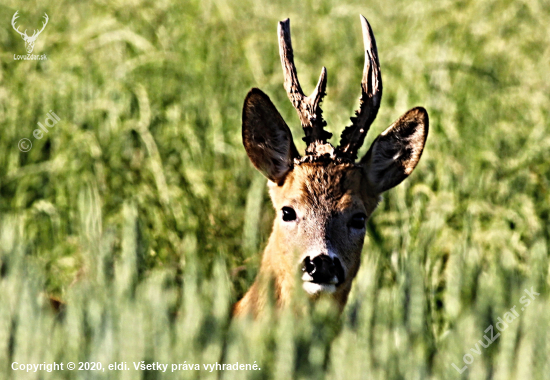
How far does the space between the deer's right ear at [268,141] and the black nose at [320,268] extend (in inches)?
27.5

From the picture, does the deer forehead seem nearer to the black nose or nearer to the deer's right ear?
the deer's right ear

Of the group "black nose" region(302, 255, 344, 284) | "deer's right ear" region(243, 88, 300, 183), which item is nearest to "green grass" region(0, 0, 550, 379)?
"black nose" region(302, 255, 344, 284)

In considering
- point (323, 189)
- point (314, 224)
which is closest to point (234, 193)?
point (323, 189)

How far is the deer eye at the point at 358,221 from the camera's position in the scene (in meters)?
3.81

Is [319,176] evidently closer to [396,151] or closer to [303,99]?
[303,99]

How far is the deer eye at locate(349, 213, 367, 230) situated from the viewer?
3.81 meters

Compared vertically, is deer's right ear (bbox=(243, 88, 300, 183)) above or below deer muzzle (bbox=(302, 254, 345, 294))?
above

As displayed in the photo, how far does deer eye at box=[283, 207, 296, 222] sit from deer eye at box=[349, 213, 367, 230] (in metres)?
0.27

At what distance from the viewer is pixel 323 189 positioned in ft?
12.5

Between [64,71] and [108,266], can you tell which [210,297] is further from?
[64,71]

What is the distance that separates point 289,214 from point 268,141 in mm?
438

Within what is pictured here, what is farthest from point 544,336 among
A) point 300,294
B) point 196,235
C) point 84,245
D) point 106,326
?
point 196,235

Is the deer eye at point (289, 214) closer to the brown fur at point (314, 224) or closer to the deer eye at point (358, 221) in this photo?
the brown fur at point (314, 224)

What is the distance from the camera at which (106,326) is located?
2.57 m
